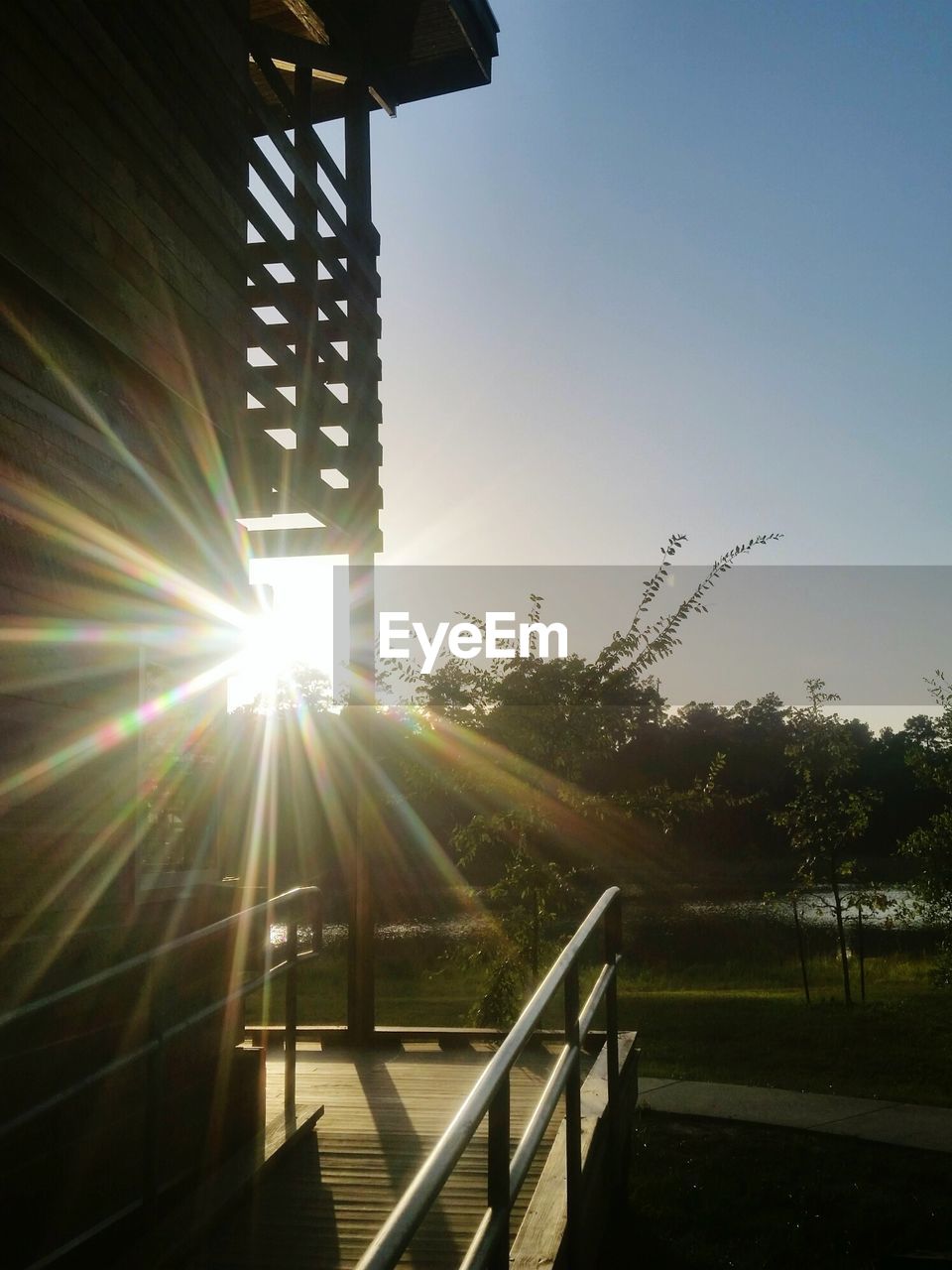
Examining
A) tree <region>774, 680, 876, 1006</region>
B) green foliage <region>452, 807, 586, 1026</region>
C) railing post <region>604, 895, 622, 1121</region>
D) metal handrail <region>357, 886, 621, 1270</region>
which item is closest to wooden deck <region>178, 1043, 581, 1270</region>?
railing post <region>604, 895, 622, 1121</region>

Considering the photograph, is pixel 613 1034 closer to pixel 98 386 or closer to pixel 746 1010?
pixel 98 386

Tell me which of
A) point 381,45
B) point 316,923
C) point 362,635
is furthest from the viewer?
point 381,45

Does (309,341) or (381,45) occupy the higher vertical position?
(381,45)

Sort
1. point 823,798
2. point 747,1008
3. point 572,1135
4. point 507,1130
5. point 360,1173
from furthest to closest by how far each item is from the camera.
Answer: point 823,798 < point 747,1008 < point 360,1173 < point 572,1135 < point 507,1130

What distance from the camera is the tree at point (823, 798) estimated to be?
14.6 metres

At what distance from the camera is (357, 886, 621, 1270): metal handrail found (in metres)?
1.89

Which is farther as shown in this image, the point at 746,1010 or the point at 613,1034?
the point at 746,1010

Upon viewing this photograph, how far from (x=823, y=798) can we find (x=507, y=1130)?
42.1 feet

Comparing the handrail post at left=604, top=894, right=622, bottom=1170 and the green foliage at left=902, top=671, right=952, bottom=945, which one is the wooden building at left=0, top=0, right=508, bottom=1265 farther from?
the green foliage at left=902, top=671, right=952, bottom=945

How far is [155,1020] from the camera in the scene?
415 centimetres

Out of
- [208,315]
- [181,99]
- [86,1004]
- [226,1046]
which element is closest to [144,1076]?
[86,1004]

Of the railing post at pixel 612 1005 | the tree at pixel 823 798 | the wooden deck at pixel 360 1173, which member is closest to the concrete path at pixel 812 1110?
the wooden deck at pixel 360 1173

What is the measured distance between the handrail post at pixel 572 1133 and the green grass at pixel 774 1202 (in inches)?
61.2

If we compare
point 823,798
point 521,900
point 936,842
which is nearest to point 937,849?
point 936,842
